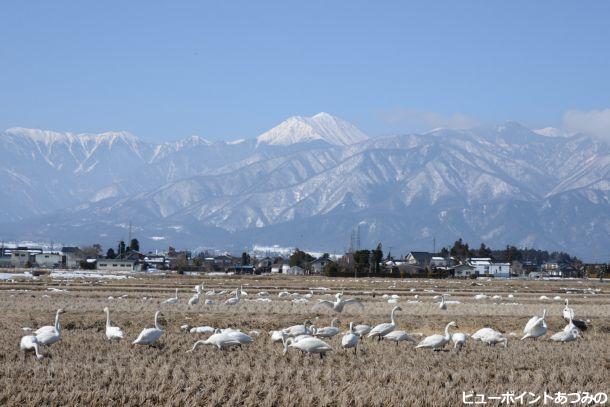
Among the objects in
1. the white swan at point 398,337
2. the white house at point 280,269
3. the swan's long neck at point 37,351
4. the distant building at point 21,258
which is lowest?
the swan's long neck at point 37,351

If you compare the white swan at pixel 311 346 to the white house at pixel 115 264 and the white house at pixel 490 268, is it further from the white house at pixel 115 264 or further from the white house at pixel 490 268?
the white house at pixel 490 268

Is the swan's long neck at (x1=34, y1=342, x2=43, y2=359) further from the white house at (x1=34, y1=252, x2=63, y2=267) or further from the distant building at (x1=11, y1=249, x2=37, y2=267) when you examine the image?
the distant building at (x1=11, y1=249, x2=37, y2=267)

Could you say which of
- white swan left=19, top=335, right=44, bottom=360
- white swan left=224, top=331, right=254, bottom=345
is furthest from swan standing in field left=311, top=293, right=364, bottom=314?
white swan left=19, top=335, right=44, bottom=360

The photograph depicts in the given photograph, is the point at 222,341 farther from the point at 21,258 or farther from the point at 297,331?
the point at 21,258

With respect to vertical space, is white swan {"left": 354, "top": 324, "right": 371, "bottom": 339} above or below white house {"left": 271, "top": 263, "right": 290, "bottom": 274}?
below

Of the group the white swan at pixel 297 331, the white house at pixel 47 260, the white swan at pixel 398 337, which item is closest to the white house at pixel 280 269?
the white house at pixel 47 260

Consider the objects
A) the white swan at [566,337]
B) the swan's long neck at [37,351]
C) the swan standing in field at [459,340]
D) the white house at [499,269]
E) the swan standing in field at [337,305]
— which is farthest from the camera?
the white house at [499,269]

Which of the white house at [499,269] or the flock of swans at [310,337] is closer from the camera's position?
the flock of swans at [310,337]

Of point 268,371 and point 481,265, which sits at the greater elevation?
point 481,265

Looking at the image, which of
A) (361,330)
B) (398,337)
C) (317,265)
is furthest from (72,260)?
(398,337)

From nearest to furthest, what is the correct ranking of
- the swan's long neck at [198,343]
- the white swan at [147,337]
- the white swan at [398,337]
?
the swan's long neck at [198,343]
the white swan at [147,337]
the white swan at [398,337]

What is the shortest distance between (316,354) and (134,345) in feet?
11.9

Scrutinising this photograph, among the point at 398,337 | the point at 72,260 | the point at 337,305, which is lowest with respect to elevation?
the point at 398,337

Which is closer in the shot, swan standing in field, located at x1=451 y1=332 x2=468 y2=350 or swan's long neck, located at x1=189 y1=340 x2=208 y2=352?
swan's long neck, located at x1=189 y1=340 x2=208 y2=352
